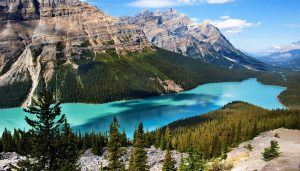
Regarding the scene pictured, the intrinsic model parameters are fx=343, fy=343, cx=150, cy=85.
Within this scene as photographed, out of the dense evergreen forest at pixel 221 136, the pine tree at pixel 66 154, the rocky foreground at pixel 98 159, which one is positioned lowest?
the rocky foreground at pixel 98 159

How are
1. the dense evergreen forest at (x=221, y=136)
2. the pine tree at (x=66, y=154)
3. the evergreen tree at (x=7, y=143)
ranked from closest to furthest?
the pine tree at (x=66, y=154) → the dense evergreen forest at (x=221, y=136) → the evergreen tree at (x=7, y=143)

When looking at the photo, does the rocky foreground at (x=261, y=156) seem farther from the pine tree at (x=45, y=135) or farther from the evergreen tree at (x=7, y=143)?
the evergreen tree at (x=7, y=143)

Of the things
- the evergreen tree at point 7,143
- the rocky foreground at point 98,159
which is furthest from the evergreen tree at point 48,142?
the evergreen tree at point 7,143

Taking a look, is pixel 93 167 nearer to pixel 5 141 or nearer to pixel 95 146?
pixel 95 146

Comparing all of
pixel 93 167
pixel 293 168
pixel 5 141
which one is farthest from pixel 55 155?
pixel 5 141

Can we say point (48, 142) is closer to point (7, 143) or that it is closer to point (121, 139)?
point (121, 139)

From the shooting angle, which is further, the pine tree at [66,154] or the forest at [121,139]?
the pine tree at [66,154]

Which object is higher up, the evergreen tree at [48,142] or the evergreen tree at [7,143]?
the evergreen tree at [48,142]

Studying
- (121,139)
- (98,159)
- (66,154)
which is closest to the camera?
(66,154)

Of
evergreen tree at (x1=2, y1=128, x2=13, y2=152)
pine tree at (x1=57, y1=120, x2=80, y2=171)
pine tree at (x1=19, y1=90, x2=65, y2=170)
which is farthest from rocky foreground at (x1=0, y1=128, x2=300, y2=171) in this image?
pine tree at (x1=19, y1=90, x2=65, y2=170)

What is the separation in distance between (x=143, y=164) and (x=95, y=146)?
162 feet

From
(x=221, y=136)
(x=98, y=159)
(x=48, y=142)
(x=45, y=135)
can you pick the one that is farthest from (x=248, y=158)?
(x=45, y=135)

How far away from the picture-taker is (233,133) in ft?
398

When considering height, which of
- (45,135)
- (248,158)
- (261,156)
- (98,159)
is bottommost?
(98,159)
